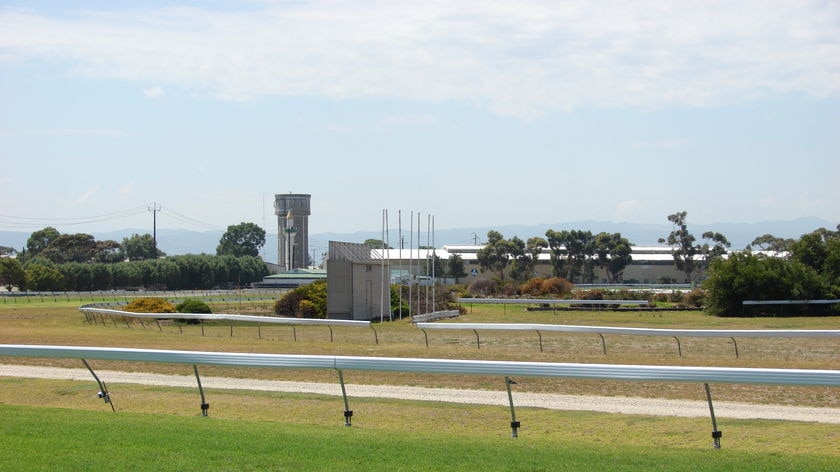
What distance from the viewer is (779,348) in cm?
2644

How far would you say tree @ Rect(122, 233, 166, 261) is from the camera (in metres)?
154

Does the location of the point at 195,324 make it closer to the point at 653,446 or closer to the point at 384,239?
the point at 384,239

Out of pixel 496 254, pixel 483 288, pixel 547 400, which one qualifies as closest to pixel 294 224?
pixel 496 254

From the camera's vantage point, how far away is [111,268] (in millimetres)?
105375

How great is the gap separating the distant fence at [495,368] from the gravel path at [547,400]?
81cm

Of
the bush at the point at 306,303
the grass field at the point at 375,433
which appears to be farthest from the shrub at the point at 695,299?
the grass field at the point at 375,433

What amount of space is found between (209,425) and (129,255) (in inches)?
5914

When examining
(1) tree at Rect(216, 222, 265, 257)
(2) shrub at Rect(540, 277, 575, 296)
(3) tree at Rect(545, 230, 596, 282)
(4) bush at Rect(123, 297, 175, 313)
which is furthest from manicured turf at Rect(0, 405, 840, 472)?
(1) tree at Rect(216, 222, 265, 257)

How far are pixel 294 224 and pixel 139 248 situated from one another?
88.5 ft

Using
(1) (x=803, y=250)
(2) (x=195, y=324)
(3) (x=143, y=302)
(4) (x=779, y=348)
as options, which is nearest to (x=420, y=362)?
(4) (x=779, y=348)

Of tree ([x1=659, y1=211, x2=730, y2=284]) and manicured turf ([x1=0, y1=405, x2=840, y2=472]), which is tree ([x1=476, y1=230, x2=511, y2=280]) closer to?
tree ([x1=659, y1=211, x2=730, y2=284])

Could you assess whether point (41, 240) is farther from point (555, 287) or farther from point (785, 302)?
point (785, 302)

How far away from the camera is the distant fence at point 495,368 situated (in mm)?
9312

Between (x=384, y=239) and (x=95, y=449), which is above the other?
(x=384, y=239)
